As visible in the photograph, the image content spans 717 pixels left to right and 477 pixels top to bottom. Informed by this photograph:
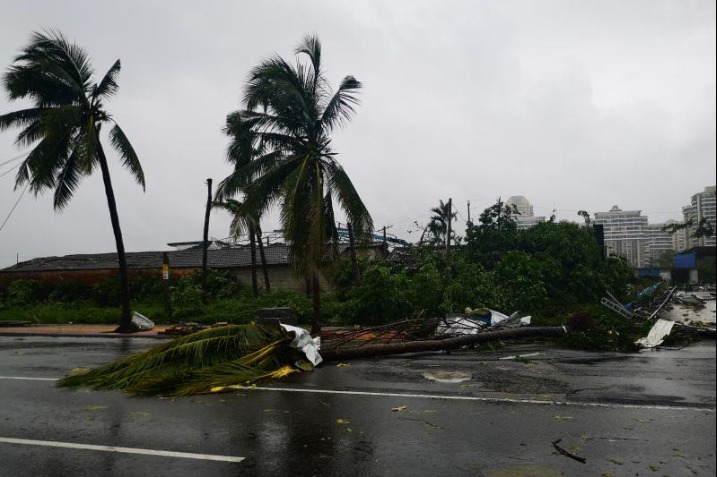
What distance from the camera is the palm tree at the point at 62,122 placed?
17.2 m

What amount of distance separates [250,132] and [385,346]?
7.87 meters

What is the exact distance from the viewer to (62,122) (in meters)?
17.0

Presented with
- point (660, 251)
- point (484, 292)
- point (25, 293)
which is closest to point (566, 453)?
point (660, 251)

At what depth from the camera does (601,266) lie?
2197 cm

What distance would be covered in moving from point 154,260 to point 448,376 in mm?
31087

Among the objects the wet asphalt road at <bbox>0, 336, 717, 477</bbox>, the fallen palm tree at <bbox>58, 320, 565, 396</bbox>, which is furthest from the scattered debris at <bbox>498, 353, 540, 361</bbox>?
the fallen palm tree at <bbox>58, 320, 565, 396</bbox>

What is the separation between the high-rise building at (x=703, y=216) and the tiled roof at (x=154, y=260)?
28.3 m

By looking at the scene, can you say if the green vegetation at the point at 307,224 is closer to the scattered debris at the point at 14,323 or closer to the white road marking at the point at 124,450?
the scattered debris at the point at 14,323

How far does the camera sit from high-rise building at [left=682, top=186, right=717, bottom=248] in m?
1.61

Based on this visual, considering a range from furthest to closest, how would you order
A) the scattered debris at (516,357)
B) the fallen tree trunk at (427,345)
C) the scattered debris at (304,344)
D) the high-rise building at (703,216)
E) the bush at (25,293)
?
the bush at (25,293)
the fallen tree trunk at (427,345)
the scattered debris at (516,357)
the scattered debris at (304,344)
the high-rise building at (703,216)

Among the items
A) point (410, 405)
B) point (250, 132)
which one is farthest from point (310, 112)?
point (410, 405)

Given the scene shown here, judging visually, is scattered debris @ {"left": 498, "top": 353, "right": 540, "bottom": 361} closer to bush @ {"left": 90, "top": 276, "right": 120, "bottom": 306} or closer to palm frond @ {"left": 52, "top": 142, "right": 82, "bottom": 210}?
palm frond @ {"left": 52, "top": 142, "right": 82, "bottom": 210}

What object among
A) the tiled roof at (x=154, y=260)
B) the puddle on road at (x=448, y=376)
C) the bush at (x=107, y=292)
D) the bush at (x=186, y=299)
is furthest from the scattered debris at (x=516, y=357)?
the bush at (x=107, y=292)

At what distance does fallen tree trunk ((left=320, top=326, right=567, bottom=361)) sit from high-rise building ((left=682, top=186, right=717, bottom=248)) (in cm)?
922
